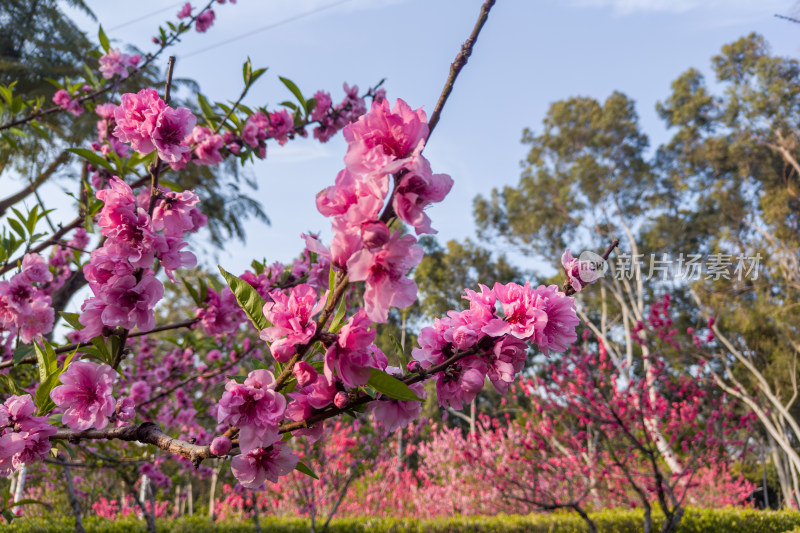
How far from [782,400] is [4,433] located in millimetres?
18064

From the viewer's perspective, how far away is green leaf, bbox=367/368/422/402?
2.49ft

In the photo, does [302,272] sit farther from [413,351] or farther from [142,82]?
[142,82]

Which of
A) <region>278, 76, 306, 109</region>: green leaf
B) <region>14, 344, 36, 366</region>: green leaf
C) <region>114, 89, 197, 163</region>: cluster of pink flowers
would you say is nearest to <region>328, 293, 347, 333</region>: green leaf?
<region>114, 89, 197, 163</region>: cluster of pink flowers

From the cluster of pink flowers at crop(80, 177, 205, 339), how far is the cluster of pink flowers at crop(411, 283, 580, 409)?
66cm

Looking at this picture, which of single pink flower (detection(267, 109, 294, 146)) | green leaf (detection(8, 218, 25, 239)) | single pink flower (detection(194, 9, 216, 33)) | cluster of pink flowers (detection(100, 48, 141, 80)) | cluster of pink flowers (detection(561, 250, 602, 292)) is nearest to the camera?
cluster of pink flowers (detection(561, 250, 602, 292))

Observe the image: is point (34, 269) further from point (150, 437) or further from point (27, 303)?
point (150, 437)

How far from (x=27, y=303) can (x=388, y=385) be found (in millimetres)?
1690

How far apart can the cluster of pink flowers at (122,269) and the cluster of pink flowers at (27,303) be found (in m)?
0.92

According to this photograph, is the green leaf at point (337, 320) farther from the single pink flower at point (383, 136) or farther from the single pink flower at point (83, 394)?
the single pink flower at point (83, 394)

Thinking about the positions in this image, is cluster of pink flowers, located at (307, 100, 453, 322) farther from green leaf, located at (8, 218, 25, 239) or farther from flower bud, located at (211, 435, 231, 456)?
green leaf, located at (8, 218, 25, 239)

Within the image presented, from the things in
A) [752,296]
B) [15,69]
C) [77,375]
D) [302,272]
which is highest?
[15,69]

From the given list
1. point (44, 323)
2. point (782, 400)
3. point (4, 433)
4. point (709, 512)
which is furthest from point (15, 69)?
point (782, 400)

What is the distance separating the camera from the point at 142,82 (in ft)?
27.1

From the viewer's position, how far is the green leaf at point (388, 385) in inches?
29.9
